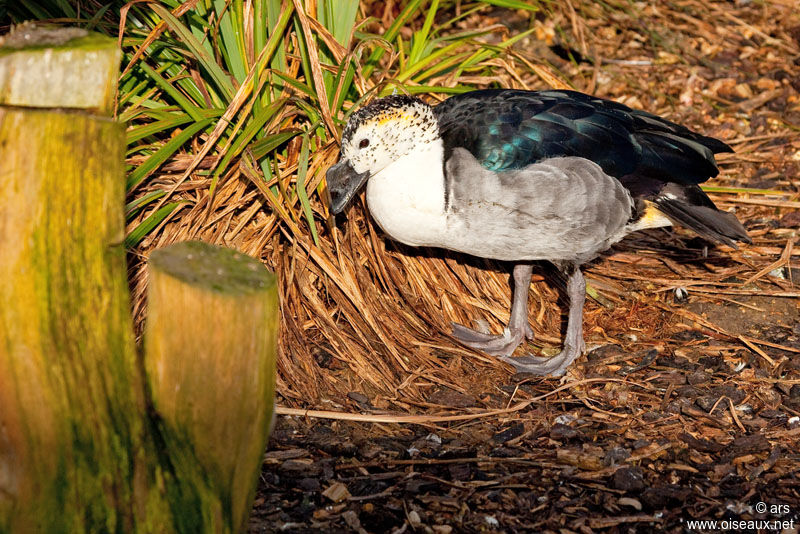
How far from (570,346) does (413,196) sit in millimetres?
1041

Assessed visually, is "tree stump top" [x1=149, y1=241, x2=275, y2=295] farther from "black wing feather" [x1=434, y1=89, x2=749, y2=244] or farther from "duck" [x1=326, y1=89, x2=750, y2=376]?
"black wing feather" [x1=434, y1=89, x2=749, y2=244]

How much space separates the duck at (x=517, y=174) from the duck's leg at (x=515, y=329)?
0.14 meters

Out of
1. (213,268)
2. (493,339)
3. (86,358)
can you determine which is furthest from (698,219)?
(86,358)

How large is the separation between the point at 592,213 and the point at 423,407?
3.54 ft

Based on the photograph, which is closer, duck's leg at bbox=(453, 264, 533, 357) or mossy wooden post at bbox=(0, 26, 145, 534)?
mossy wooden post at bbox=(0, 26, 145, 534)

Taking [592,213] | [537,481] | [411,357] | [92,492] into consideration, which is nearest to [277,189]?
[411,357]

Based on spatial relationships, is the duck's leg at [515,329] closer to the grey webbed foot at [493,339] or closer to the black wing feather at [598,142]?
the grey webbed foot at [493,339]

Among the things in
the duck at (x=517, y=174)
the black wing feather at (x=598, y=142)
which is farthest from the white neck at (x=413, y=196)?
the black wing feather at (x=598, y=142)

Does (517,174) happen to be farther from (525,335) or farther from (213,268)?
(213,268)

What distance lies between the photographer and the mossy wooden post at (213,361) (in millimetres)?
1811

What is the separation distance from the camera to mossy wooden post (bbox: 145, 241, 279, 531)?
1.81m

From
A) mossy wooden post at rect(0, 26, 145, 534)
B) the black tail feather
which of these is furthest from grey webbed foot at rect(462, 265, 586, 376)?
mossy wooden post at rect(0, 26, 145, 534)

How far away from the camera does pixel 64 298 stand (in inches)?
73.5

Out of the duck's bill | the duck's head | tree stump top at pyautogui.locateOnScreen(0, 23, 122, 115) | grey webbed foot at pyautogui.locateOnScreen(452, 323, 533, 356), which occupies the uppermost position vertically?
tree stump top at pyautogui.locateOnScreen(0, 23, 122, 115)
